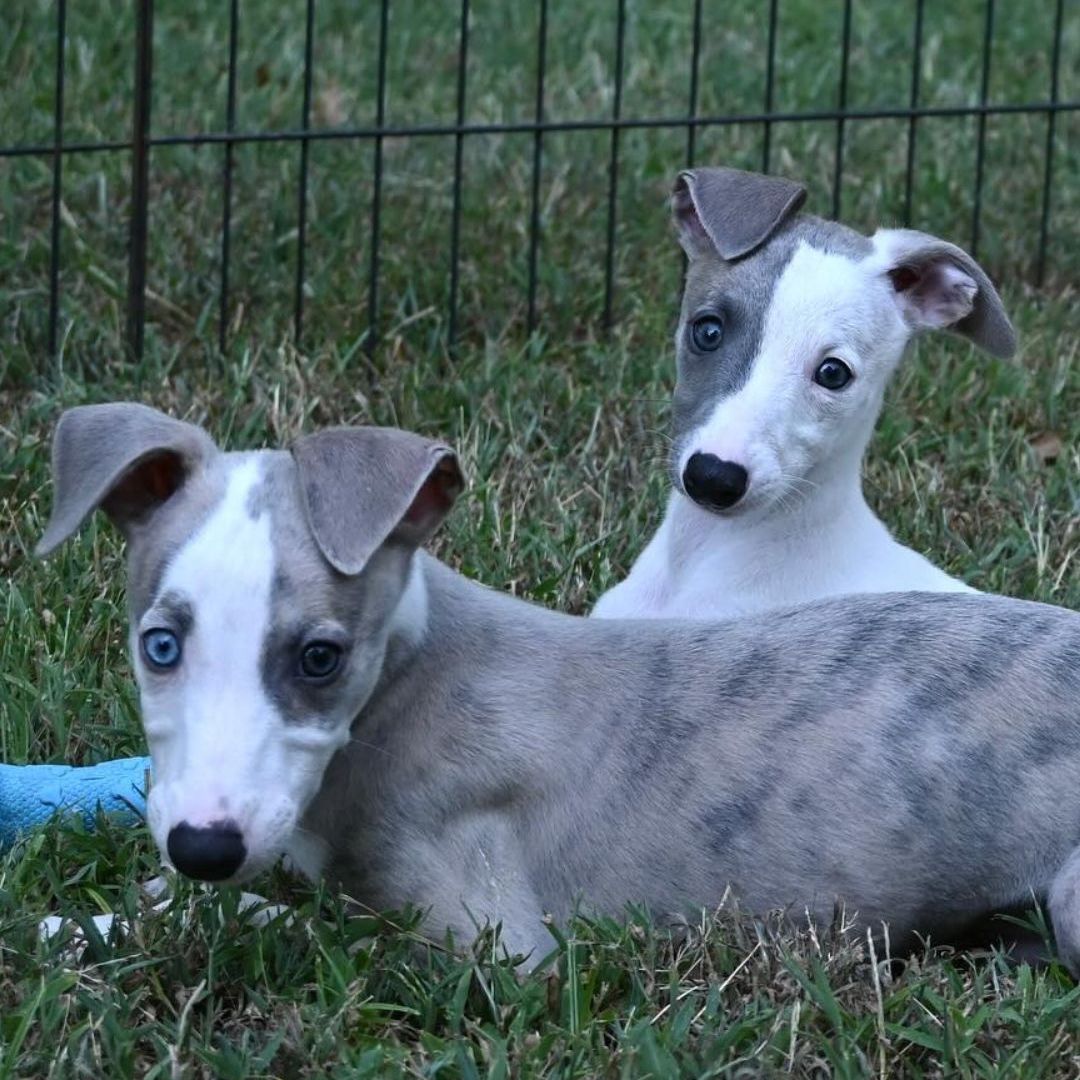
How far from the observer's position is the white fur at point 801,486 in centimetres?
465

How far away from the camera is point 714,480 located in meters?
4.50

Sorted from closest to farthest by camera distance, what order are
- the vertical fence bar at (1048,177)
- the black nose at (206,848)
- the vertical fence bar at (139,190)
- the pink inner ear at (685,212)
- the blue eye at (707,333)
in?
1. the black nose at (206,848)
2. the blue eye at (707,333)
3. the pink inner ear at (685,212)
4. the vertical fence bar at (139,190)
5. the vertical fence bar at (1048,177)

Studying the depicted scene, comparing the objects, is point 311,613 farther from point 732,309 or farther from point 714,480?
point 732,309

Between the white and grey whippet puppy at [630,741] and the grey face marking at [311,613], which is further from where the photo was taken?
the white and grey whippet puppy at [630,741]

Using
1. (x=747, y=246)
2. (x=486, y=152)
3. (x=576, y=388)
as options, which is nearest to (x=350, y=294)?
(x=576, y=388)

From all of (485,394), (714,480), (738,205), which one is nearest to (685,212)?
(738,205)

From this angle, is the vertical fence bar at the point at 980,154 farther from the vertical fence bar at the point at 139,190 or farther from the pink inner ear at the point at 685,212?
the vertical fence bar at the point at 139,190

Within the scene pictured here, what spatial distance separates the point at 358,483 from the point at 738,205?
175 cm

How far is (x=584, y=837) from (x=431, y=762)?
317mm

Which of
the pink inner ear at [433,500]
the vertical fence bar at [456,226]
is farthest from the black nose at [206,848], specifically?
the vertical fence bar at [456,226]

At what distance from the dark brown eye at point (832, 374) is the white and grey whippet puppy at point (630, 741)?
817 mm

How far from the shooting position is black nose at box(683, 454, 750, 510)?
450 cm

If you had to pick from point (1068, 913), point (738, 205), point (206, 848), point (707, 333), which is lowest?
point (1068, 913)

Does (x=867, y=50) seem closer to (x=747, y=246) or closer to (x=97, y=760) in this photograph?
(x=747, y=246)
